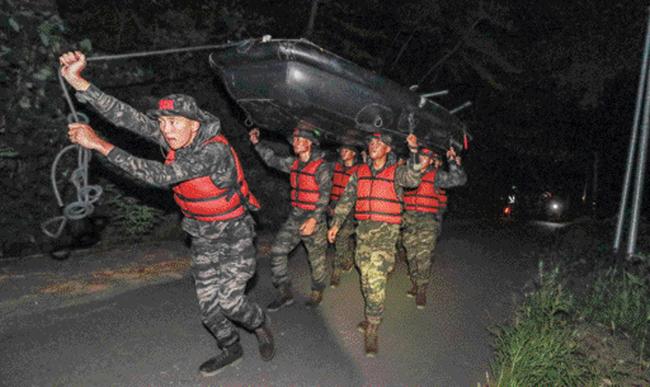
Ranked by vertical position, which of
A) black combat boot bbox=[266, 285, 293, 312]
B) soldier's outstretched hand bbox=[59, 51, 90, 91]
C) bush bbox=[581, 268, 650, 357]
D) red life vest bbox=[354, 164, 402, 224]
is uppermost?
soldier's outstretched hand bbox=[59, 51, 90, 91]

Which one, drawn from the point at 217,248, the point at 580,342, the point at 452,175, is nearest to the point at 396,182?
the point at 452,175

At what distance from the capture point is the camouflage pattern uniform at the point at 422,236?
5.84 meters

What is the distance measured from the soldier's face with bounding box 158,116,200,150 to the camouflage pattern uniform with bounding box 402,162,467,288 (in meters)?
3.47

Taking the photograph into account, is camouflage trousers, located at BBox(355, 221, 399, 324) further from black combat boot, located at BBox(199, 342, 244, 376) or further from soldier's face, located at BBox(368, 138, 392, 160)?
black combat boot, located at BBox(199, 342, 244, 376)

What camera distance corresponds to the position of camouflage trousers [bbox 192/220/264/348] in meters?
3.60

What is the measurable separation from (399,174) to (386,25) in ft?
32.4

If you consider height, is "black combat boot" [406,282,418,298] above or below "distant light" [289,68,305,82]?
below

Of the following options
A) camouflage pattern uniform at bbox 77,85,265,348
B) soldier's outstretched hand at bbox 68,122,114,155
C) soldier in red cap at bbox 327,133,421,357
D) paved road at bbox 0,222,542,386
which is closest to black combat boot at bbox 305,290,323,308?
paved road at bbox 0,222,542,386

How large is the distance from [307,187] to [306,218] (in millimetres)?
349

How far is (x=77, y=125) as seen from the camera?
2.87 m

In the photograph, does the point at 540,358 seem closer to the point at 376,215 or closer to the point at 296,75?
the point at 376,215

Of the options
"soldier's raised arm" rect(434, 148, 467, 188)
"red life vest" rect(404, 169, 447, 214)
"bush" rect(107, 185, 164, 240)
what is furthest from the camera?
"bush" rect(107, 185, 164, 240)

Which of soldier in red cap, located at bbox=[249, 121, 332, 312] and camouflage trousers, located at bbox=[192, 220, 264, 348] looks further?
soldier in red cap, located at bbox=[249, 121, 332, 312]

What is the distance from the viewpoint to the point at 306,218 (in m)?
5.10
